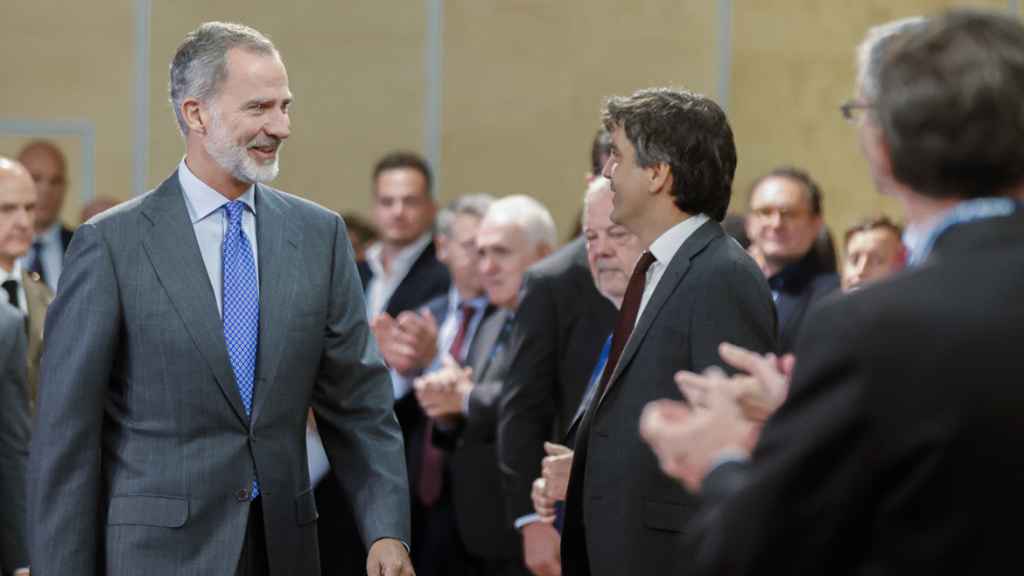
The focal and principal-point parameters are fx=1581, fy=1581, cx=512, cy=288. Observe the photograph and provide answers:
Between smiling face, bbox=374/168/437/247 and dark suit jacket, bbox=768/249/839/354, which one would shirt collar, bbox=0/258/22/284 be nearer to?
smiling face, bbox=374/168/437/247

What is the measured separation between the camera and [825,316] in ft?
5.49

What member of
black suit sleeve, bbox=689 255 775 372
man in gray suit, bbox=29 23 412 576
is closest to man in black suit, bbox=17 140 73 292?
man in gray suit, bbox=29 23 412 576

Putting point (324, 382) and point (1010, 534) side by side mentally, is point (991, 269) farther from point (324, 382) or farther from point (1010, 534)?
point (324, 382)

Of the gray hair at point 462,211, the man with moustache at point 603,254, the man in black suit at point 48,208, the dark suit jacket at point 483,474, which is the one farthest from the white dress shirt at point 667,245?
the man in black suit at point 48,208

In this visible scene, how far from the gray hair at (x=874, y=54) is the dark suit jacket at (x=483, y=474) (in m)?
2.87

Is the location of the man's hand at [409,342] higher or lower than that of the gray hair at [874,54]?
lower

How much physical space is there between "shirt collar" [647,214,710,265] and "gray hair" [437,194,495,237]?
2.78m

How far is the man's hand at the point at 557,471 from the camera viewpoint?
3.39m

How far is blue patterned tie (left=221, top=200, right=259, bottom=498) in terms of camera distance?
3051 mm

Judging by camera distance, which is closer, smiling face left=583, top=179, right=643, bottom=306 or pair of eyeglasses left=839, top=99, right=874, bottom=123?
pair of eyeglasses left=839, top=99, right=874, bottom=123

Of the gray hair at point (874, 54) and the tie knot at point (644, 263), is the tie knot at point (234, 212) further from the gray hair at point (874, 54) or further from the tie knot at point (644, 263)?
the gray hair at point (874, 54)

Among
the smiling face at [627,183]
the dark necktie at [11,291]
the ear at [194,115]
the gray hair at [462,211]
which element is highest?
the ear at [194,115]

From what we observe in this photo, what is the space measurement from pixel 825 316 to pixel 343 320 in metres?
1.71

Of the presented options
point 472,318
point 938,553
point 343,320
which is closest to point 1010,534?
point 938,553
